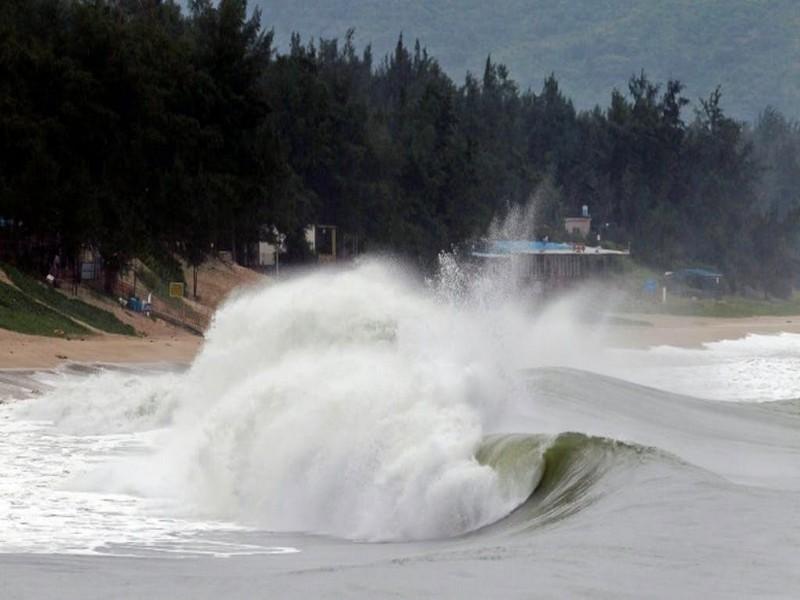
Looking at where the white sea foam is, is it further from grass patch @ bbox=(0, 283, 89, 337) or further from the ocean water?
grass patch @ bbox=(0, 283, 89, 337)

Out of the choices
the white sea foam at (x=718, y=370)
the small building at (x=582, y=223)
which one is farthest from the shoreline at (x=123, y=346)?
the small building at (x=582, y=223)

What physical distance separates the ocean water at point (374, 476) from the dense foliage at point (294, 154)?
2266 cm

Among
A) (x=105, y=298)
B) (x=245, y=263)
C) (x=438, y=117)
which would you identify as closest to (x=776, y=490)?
(x=105, y=298)

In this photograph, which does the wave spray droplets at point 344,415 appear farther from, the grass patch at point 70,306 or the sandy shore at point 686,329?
the sandy shore at point 686,329

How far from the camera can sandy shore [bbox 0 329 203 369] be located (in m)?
35.0

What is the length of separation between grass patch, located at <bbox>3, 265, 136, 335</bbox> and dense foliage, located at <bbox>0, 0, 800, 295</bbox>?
2094 mm

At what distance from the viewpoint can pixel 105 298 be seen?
50625mm

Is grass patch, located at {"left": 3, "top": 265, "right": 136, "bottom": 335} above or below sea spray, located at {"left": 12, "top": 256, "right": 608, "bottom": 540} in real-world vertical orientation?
below

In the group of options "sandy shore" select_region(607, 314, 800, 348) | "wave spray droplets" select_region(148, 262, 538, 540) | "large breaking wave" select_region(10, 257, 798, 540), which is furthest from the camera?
A: "sandy shore" select_region(607, 314, 800, 348)

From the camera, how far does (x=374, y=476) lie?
16.3 meters

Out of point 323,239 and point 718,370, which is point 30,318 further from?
point 323,239

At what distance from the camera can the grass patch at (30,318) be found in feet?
135

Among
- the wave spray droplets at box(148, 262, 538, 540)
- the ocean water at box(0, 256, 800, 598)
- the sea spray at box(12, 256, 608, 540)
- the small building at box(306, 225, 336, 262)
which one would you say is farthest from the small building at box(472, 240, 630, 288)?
the wave spray droplets at box(148, 262, 538, 540)

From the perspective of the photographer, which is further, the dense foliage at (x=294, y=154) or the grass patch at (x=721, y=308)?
the grass patch at (x=721, y=308)
